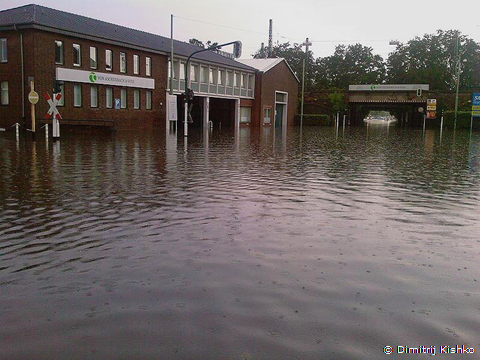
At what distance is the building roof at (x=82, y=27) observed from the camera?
113ft

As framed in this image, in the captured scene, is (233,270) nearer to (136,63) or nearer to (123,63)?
(123,63)

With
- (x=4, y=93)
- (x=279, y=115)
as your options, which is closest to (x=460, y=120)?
(x=279, y=115)

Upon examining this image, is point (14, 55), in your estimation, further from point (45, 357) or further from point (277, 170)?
point (45, 357)

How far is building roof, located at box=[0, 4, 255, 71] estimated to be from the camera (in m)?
34.5

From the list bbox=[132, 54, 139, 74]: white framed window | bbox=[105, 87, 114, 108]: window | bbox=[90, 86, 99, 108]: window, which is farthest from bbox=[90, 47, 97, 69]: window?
bbox=[132, 54, 139, 74]: white framed window

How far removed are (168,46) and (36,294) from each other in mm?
45064

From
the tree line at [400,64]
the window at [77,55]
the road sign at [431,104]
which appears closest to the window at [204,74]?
the window at [77,55]

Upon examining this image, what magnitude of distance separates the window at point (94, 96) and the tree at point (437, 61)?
Result: 68.5 m

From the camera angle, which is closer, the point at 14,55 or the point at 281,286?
the point at 281,286

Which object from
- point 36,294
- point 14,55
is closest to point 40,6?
point 14,55

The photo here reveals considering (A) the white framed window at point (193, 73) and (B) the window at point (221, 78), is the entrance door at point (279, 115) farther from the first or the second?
(A) the white framed window at point (193, 73)

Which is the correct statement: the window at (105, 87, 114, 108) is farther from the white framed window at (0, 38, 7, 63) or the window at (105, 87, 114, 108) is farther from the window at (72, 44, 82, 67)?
the white framed window at (0, 38, 7, 63)

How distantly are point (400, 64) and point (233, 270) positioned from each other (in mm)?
107373

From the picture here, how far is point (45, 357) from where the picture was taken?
3.43 m
